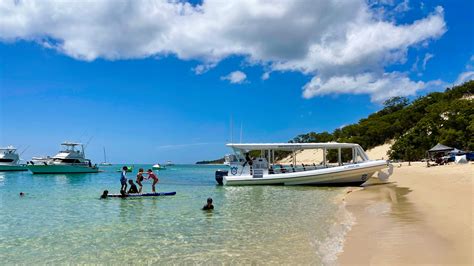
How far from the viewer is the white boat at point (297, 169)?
2691 cm

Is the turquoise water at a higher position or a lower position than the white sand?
lower

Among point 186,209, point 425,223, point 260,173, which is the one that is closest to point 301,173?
point 260,173

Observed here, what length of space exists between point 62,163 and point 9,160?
21.2 m

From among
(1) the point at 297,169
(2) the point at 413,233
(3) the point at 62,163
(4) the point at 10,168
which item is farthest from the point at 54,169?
(2) the point at 413,233

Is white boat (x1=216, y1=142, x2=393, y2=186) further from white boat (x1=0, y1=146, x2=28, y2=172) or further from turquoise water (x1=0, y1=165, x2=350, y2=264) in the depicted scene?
white boat (x1=0, y1=146, x2=28, y2=172)

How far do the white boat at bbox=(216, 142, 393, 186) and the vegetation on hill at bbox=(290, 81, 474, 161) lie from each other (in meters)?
33.8

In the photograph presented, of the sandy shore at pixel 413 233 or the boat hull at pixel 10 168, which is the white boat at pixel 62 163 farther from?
the sandy shore at pixel 413 233

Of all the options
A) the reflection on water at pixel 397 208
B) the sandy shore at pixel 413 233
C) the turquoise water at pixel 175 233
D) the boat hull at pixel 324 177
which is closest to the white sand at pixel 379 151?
the boat hull at pixel 324 177

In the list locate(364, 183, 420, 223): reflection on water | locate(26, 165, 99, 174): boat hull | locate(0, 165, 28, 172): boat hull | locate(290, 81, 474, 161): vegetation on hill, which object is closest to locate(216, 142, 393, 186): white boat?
locate(364, 183, 420, 223): reflection on water

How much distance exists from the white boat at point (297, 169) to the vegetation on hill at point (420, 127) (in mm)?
33849

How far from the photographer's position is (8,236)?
39.3 ft

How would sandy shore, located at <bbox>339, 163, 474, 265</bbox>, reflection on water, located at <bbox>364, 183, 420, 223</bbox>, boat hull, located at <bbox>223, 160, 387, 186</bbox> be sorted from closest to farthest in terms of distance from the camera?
sandy shore, located at <bbox>339, 163, 474, 265</bbox> → reflection on water, located at <bbox>364, 183, 420, 223</bbox> → boat hull, located at <bbox>223, 160, 387, 186</bbox>

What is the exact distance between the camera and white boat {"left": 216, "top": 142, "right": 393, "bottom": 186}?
26.9 m

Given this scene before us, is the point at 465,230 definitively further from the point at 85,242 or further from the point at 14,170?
the point at 14,170
